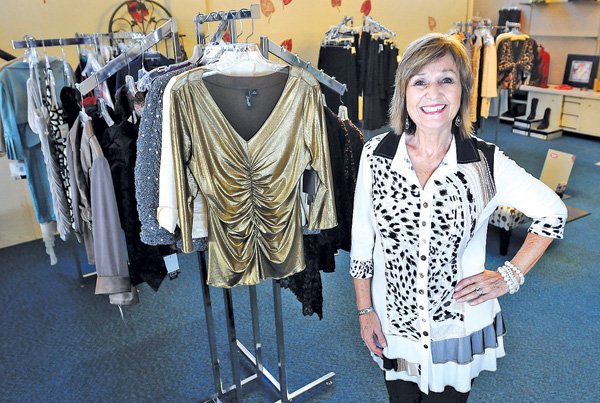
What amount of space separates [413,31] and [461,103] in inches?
203

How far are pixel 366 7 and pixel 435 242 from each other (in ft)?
15.7

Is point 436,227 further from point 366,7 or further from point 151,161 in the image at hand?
point 366,7

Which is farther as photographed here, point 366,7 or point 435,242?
point 366,7

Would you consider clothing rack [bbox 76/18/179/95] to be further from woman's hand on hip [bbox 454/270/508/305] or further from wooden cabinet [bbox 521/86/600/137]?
wooden cabinet [bbox 521/86/600/137]

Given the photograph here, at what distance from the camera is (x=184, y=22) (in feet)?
14.1

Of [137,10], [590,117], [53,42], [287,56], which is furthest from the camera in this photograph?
[590,117]

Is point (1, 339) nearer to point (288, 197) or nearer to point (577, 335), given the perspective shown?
point (288, 197)

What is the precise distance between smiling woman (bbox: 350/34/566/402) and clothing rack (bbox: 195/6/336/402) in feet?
1.92

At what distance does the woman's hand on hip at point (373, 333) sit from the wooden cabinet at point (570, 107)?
628cm

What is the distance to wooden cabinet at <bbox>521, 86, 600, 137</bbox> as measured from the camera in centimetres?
650

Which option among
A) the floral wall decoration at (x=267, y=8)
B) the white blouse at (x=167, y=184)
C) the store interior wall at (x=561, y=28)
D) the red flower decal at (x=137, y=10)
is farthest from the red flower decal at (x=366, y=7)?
the white blouse at (x=167, y=184)

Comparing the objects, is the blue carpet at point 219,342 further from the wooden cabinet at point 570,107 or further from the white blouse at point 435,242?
the wooden cabinet at point 570,107

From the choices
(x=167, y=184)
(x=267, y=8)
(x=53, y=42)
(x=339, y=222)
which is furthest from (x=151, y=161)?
(x=267, y=8)

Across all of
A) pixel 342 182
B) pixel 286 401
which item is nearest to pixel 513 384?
pixel 286 401
